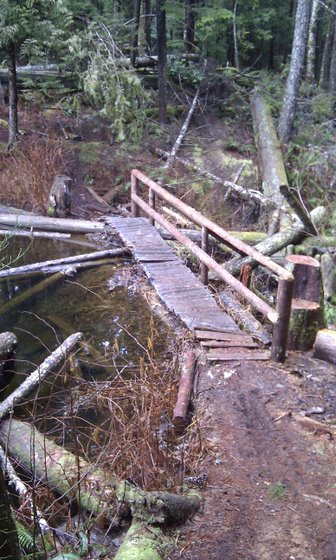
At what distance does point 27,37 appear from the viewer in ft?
36.4

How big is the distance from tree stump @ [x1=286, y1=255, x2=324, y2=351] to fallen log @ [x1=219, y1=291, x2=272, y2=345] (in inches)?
14.4

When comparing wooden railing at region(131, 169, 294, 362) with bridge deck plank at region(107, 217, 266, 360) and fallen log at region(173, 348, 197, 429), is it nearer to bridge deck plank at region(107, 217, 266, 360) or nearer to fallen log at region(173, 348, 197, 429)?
bridge deck plank at region(107, 217, 266, 360)

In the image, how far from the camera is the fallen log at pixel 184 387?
4457 mm

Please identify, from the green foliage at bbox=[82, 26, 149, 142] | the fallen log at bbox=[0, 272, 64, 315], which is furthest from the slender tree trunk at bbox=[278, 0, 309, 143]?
the fallen log at bbox=[0, 272, 64, 315]

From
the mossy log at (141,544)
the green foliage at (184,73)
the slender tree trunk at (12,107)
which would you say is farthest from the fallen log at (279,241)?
the green foliage at (184,73)

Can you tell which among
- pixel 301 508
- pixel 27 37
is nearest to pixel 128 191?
pixel 27 37

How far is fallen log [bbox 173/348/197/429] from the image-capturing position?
446cm

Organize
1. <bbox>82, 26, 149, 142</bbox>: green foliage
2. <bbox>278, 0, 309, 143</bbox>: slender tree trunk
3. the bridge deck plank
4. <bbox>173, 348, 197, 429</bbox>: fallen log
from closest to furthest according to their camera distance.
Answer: <bbox>173, 348, 197, 429</bbox>: fallen log < the bridge deck plank < <bbox>82, 26, 149, 142</bbox>: green foliage < <bbox>278, 0, 309, 143</bbox>: slender tree trunk

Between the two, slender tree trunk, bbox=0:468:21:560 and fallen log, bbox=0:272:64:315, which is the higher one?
slender tree trunk, bbox=0:468:21:560

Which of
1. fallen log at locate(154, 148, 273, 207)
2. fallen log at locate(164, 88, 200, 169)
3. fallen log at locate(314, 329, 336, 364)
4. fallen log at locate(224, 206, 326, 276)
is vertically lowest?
fallen log at locate(314, 329, 336, 364)

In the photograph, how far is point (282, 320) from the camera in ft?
16.9

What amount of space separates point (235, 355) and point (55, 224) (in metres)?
5.63

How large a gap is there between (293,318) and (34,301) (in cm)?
367

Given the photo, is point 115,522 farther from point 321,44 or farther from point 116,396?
point 321,44
